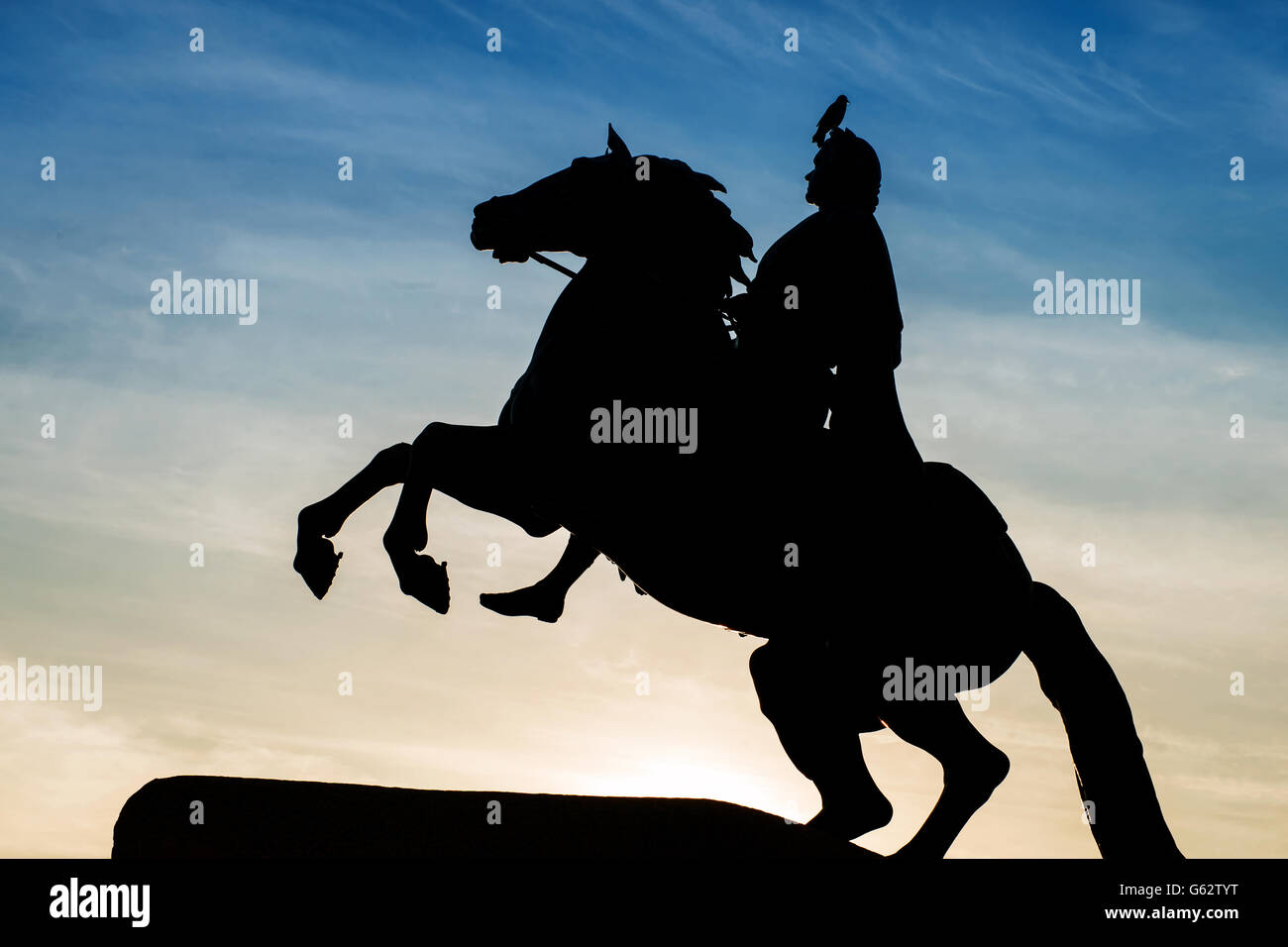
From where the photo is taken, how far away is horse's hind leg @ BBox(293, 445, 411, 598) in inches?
250

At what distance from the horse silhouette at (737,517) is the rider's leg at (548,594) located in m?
0.07

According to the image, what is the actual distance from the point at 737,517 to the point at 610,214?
151cm

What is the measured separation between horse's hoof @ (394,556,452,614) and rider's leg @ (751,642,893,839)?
1.64 meters

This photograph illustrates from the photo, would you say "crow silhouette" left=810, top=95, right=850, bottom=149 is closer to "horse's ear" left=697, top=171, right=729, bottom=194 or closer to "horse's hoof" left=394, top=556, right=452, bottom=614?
"horse's ear" left=697, top=171, right=729, bottom=194

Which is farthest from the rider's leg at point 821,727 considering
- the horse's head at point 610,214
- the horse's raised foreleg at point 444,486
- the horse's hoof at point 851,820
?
the horse's head at point 610,214

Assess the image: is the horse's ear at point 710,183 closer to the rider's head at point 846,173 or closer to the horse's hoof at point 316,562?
the rider's head at point 846,173

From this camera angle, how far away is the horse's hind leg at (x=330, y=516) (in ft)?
20.8

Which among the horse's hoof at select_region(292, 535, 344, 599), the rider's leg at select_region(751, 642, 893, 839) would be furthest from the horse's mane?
the horse's hoof at select_region(292, 535, 344, 599)
